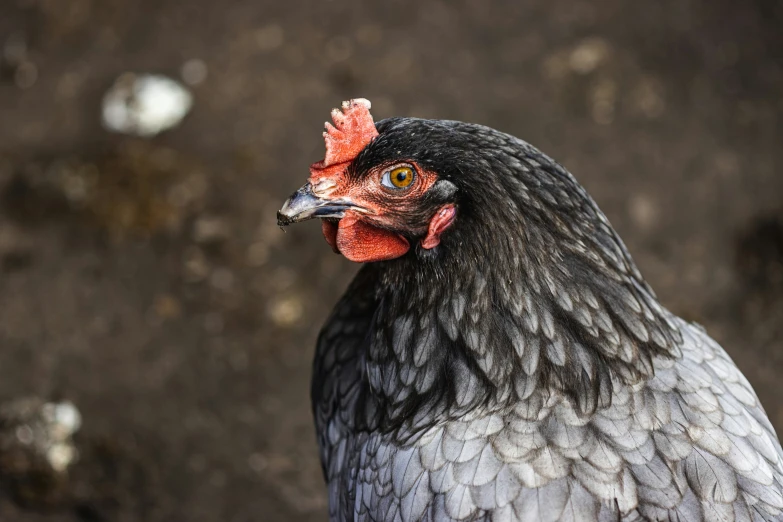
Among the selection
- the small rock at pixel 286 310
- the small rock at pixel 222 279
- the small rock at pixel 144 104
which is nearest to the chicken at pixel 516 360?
the small rock at pixel 286 310

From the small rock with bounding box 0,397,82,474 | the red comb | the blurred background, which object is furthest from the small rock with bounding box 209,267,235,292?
the red comb

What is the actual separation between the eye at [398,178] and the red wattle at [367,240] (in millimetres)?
145

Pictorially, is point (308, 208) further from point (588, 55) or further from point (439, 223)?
point (588, 55)

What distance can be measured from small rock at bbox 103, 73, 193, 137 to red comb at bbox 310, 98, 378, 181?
3.49 meters

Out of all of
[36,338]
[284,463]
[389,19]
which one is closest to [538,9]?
[389,19]

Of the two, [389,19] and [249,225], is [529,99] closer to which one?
[389,19]

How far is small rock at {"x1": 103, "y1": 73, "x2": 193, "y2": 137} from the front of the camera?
17.7 ft

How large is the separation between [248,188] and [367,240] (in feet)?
9.91

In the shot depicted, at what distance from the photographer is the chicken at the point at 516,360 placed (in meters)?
2.04

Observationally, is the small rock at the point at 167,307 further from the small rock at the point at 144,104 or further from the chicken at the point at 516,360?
the chicken at the point at 516,360

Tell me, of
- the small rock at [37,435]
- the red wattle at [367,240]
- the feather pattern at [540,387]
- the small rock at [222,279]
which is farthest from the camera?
the small rock at [222,279]

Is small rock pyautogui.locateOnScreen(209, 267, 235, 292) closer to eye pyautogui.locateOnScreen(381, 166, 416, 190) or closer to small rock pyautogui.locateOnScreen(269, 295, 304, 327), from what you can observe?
small rock pyautogui.locateOnScreen(269, 295, 304, 327)

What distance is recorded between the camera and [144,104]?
17.9 ft

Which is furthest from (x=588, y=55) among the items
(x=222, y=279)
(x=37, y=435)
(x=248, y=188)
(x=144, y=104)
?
(x=37, y=435)
